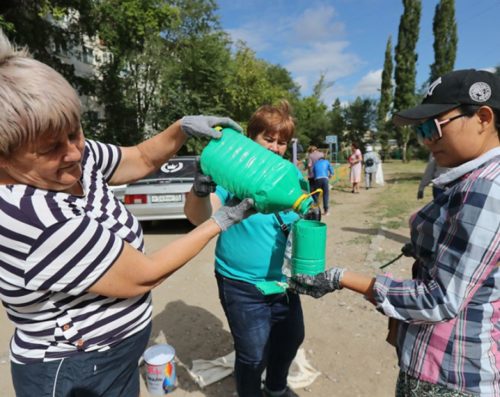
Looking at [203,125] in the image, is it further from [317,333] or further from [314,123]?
[314,123]

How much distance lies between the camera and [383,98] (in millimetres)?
34812

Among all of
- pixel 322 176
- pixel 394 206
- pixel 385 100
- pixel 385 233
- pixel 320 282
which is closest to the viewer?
pixel 320 282

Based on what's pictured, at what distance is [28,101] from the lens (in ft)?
3.22

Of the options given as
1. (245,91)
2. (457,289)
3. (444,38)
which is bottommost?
(457,289)

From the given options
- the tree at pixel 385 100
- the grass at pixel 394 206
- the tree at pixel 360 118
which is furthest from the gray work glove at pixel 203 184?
the tree at pixel 360 118

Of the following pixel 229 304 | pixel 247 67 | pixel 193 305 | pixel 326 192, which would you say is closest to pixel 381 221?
pixel 326 192

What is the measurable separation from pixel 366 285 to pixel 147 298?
0.94 metres

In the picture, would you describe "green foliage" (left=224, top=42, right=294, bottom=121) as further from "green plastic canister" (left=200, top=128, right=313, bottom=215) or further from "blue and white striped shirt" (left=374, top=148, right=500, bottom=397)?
"blue and white striped shirt" (left=374, top=148, right=500, bottom=397)

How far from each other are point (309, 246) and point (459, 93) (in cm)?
81

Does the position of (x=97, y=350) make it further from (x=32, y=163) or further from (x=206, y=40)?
(x=206, y=40)

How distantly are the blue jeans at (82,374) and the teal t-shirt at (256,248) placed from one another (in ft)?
2.20

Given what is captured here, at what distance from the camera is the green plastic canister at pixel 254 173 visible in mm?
1607

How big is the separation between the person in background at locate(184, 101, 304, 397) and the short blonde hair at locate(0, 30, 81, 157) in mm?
868

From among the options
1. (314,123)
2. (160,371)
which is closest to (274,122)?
(160,371)
